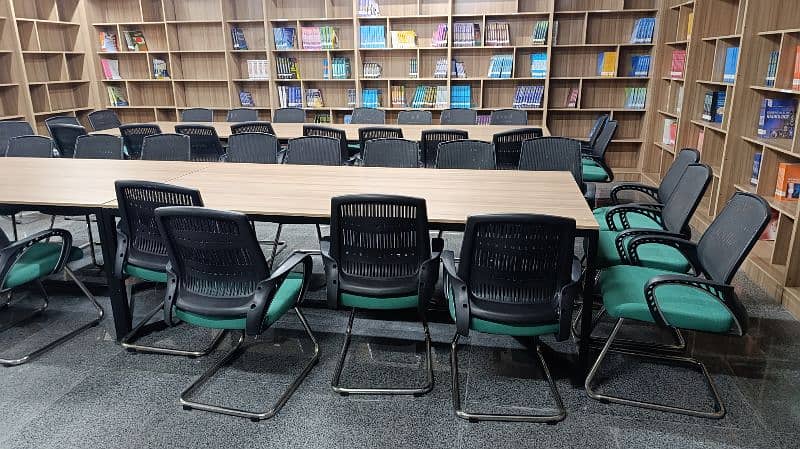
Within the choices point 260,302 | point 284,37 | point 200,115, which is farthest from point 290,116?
point 260,302

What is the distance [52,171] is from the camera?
3717 mm

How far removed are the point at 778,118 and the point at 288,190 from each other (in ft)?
11.3

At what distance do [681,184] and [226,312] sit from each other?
8.39ft

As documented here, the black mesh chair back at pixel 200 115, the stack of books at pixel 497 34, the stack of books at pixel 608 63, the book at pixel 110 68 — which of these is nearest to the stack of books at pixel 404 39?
the stack of books at pixel 497 34

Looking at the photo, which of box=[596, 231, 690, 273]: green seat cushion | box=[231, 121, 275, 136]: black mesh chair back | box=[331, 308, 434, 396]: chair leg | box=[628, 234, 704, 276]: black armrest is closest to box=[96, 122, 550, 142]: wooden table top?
box=[231, 121, 275, 136]: black mesh chair back

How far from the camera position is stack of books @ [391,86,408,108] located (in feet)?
24.8

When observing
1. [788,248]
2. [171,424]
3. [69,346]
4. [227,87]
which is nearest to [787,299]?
[788,248]

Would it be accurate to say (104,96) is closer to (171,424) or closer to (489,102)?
(489,102)

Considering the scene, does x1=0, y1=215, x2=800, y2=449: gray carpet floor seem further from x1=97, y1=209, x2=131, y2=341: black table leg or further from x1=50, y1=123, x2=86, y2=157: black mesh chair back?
x1=50, y1=123, x2=86, y2=157: black mesh chair back

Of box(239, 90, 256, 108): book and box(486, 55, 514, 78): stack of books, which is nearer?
box(486, 55, 514, 78): stack of books

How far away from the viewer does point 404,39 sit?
722 cm

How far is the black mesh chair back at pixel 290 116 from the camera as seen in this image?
6582mm

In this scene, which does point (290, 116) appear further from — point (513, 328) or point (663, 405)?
point (663, 405)

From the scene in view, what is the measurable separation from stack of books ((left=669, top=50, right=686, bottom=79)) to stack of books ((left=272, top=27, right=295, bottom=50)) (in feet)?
15.5
